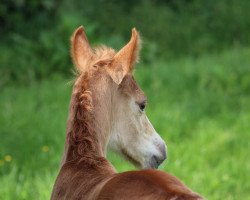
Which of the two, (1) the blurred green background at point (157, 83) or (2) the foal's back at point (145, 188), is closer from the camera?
(2) the foal's back at point (145, 188)

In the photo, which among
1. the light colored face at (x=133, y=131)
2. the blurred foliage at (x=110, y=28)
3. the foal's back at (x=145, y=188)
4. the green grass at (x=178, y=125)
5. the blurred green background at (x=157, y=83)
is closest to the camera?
the foal's back at (x=145, y=188)

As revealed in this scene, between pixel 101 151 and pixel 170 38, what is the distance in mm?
7786

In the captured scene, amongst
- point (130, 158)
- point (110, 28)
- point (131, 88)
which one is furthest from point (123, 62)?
point (110, 28)

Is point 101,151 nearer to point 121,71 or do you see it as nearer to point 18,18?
point 121,71

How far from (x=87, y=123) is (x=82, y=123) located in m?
0.03

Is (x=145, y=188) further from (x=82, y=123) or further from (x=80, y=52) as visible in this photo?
(x=80, y=52)

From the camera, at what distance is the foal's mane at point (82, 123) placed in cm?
390

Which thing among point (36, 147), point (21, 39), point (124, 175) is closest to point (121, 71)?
point (124, 175)

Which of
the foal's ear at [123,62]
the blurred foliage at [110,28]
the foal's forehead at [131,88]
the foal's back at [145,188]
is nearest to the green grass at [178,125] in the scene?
the blurred foliage at [110,28]

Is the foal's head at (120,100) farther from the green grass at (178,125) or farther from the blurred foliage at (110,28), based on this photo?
the blurred foliage at (110,28)

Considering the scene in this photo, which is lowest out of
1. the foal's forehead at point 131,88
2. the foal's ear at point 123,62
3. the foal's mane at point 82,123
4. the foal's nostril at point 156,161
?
the foal's nostril at point 156,161

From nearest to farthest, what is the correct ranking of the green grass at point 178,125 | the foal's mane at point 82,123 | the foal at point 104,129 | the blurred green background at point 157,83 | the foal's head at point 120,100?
the foal at point 104,129 < the foal's mane at point 82,123 < the foal's head at point 120,100 < the green grass at point 178,125 < the blurred green background at point 157,83

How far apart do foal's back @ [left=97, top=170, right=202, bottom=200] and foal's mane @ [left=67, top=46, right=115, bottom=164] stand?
18.3 inches

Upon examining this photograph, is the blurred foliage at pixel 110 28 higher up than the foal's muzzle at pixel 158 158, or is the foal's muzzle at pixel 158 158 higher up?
the blurred foliage at pixel 110 28
